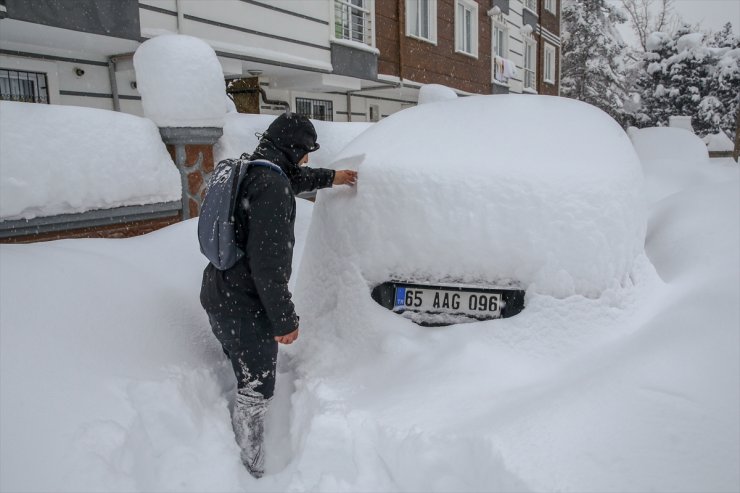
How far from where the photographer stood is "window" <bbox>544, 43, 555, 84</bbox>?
22734 mm

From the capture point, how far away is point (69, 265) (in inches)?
108

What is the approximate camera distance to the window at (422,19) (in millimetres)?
12141

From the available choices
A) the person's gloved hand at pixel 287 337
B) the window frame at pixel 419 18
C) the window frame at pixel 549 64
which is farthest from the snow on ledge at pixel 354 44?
the window frame at pixel 549 64

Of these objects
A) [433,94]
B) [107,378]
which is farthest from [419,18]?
[107,378]

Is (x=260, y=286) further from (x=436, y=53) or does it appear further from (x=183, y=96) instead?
(x=436, y=53)

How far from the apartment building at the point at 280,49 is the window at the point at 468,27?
0.03 m

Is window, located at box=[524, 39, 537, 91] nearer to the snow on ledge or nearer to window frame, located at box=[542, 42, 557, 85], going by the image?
window frame, located at box=[542, 42, 557, 85]

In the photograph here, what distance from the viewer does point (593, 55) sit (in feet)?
96.2

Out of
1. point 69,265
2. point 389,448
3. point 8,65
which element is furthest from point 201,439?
point 8,65

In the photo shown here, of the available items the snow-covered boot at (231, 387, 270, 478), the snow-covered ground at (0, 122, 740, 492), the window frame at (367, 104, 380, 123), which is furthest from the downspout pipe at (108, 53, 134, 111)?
the window frame at (367, 104, 380, 123)

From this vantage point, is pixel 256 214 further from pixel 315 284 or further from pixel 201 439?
pixel 201 439

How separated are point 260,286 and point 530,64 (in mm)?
21456

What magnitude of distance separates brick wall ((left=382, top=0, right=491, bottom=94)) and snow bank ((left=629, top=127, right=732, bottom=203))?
514 cm

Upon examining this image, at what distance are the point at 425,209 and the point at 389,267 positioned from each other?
0.32 meters
